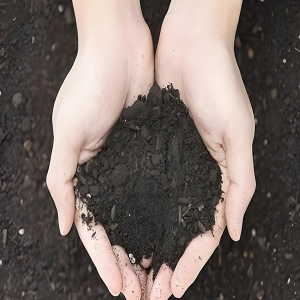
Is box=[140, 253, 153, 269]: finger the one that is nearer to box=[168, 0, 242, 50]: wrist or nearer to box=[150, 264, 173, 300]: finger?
box=[150, 264, 173, 300]: finger

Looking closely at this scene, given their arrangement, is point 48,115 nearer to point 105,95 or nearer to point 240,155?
point 105,95

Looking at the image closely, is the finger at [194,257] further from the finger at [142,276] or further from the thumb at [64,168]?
the thumb at [64,168]

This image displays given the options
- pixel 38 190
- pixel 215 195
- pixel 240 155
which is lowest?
pixel 38 190

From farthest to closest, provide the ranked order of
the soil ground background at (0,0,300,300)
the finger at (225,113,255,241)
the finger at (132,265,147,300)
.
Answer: the soil ground background at (0,0,300,300) → the finger at (132,265,147,300) → the finger at (225,113,255,241)

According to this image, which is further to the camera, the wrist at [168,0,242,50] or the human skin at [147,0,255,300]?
the wrist at [168,0,242,50]

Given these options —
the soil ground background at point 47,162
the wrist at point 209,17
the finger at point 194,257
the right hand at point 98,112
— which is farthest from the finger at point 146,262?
the wrist at point 209,17

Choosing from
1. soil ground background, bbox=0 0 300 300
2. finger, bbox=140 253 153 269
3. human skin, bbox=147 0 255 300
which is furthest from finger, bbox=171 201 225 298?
soil ground background, bbox=0 0 300 300

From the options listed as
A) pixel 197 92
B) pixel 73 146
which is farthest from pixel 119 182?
pixel 197 92
